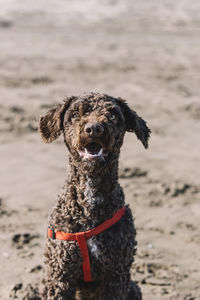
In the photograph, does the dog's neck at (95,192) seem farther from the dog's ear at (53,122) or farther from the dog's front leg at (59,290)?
the dog's front leg at (59,290)

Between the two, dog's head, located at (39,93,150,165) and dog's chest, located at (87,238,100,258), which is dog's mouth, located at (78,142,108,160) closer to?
dog's head, located at (39,93,150,165)

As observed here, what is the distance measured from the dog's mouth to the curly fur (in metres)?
0.03

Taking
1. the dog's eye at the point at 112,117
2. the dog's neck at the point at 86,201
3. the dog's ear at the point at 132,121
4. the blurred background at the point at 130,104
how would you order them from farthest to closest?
the blurred background at the point at 130,104 → the dog's ear at the point at 132,121 → the dog's neck at the point at 86,201 → the dog's eye at the point at 112,117

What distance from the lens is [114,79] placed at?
14.0 metres

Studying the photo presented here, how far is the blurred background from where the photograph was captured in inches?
247

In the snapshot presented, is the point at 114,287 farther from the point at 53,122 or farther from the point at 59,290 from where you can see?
the point at 53,122

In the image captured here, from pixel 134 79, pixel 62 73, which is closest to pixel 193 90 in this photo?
pixel 134 79

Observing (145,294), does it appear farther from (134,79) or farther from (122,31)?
(122,31)

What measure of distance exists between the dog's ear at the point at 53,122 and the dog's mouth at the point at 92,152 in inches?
15.7

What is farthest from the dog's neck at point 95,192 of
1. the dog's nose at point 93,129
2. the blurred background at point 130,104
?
the blurred background at point 130,104

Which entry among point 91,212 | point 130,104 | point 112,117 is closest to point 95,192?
point 91,212

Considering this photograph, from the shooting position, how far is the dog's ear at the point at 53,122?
452 cm

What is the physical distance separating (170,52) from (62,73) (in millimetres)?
4495

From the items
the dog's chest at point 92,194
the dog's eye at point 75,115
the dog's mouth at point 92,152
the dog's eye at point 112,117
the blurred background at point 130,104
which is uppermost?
the dog's eye at point 75,115
